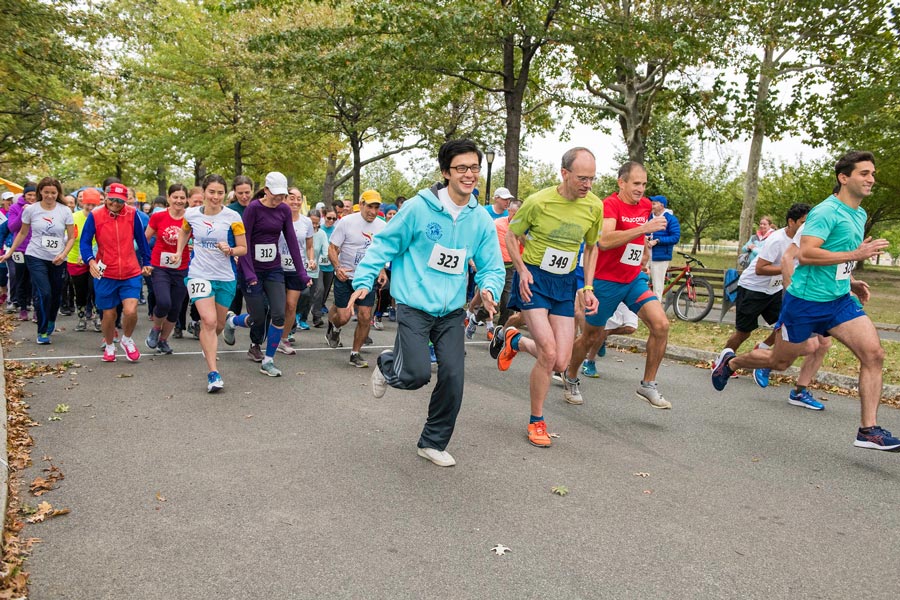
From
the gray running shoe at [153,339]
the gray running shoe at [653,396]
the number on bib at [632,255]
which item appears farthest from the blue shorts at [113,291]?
the gray running shoe at [653,396]

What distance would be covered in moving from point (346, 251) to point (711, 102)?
32.6ft

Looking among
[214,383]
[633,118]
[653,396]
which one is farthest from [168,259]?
[633,118]

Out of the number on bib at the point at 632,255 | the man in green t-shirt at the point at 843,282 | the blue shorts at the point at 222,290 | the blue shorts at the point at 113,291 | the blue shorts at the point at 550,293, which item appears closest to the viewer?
the man in green t-shirt at the point at 843,282

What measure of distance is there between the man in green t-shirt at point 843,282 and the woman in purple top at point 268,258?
4677mm

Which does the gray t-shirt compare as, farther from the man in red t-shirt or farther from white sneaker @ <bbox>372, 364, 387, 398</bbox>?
white sneaker @ <bbox>372, 364, 387, 398</bbox>

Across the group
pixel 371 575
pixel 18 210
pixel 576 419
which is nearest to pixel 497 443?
pixel 576 419

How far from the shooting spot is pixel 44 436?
16.5ft

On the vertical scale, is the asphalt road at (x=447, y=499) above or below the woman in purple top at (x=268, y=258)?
below

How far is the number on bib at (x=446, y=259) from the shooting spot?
4.60 meters

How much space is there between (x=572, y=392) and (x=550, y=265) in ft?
5.65

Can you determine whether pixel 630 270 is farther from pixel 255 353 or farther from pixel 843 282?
pixel 255 353

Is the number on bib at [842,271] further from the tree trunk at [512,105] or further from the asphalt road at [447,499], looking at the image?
the tree trunk at [512,105]

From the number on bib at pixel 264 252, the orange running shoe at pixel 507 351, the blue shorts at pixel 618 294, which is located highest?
the number on bib at pixel 264 252

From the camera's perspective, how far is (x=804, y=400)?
6824 mm
